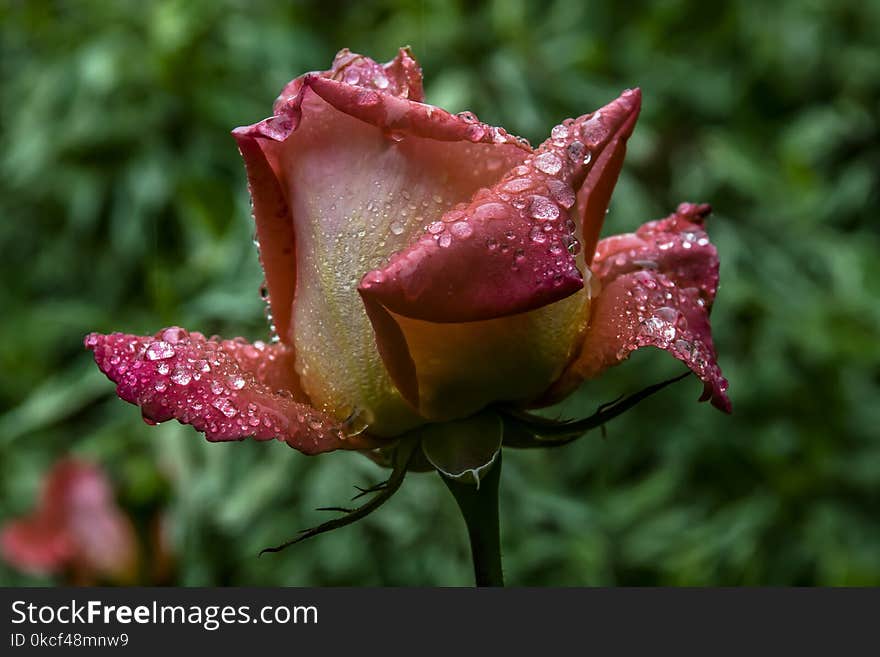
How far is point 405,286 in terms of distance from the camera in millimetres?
250

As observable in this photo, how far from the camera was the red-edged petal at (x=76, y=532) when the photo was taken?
0.78 meters

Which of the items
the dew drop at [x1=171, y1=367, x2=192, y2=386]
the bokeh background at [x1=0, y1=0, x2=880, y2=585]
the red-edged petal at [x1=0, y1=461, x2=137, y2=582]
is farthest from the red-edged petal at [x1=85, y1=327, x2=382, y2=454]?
the bokeh background at [x1=0, y1=0, x2=880, y2=585]

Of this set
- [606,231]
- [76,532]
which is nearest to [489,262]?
[76,532]

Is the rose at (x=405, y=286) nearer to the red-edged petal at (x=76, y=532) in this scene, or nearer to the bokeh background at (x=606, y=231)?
the red-edged petal at (x=76, y=532)

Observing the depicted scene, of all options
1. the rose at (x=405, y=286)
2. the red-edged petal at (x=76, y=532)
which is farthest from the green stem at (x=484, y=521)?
the red-edged petal at (x=76, y=532)

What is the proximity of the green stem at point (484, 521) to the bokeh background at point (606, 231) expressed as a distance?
0.66 metres

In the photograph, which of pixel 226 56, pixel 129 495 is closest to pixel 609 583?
pixel 129 495

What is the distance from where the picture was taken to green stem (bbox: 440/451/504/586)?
0.88 ft

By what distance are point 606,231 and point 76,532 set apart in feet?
1.93

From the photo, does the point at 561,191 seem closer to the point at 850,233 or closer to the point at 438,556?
the point at 438,556

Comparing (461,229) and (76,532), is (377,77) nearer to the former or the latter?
(461,229)

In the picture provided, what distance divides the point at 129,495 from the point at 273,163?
29.2 inches

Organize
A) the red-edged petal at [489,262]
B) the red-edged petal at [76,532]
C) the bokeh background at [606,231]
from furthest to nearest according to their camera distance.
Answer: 1. the bokeh background at [606,231]
2. the red-edged petal at [76,532]
3. the red-edged petal at [489,262]

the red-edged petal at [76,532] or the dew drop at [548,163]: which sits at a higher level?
the dew drop at [548,163]
